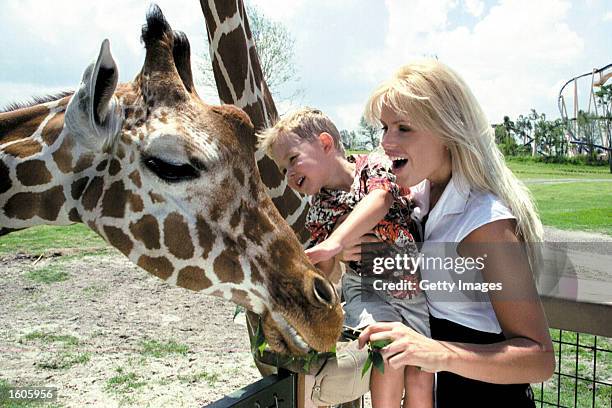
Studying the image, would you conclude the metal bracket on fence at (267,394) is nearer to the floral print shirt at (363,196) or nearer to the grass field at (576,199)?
the floral print shirt at (363,196)

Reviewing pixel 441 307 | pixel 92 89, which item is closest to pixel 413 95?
pixel 441 307

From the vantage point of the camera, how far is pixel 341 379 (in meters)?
1.47

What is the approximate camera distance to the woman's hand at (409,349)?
134cm

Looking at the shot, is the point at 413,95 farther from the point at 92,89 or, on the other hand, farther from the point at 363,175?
the point at 92,89

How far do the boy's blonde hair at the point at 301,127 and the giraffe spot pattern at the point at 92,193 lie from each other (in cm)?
79

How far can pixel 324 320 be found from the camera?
157 centimetres

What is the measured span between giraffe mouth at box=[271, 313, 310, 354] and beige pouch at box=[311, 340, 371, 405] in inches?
4.4

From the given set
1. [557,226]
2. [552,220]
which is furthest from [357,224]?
[552,220]

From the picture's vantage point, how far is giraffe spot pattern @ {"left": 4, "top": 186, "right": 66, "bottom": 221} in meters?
1.57

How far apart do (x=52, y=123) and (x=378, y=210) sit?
3.63 ft

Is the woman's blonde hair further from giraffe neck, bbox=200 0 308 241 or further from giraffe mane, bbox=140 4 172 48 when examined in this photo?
giraffe neck, bbox=200 0 308 241

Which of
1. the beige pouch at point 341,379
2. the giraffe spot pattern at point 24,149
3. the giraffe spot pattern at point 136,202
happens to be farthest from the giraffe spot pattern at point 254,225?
the giraffe spot pattern at point 24,149

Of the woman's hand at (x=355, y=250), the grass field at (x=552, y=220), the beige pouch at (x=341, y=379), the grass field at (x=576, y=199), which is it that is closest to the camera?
the beige pouch at (x=341, y=379)

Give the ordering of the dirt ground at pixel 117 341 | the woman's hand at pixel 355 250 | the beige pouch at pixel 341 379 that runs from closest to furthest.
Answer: the beige pouch at pixel 341 379 < the woman's hand at pixel 355 250 < the dirt ground at pixel 117 341
